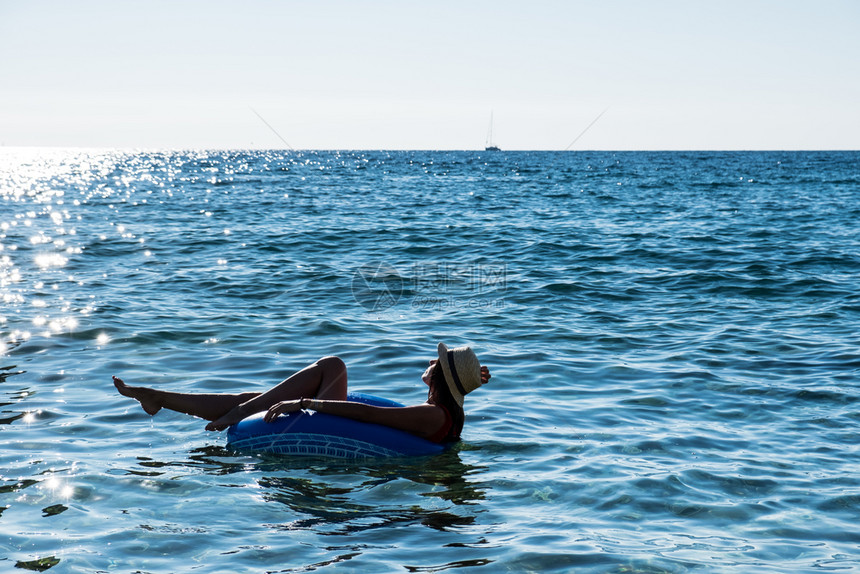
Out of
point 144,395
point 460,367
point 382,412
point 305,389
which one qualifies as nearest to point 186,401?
point 144,395

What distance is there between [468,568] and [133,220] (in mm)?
24585

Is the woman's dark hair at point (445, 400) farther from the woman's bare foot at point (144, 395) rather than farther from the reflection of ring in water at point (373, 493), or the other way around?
the woman's bare foot at point (144, 395)

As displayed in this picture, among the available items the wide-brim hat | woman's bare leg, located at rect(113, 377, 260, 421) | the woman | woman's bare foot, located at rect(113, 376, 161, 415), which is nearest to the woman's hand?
the woman

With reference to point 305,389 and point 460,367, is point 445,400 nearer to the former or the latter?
point 460,367

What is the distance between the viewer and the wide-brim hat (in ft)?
21.1

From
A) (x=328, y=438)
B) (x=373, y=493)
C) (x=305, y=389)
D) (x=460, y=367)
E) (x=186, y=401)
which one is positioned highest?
(x=460, y=367)

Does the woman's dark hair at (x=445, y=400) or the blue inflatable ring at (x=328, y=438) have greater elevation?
the woman's dark hair at (x=445, y=400)

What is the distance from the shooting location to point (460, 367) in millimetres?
6441

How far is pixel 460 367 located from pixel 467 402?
2048 millimetres

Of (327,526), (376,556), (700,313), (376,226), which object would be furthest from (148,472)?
(376,226)

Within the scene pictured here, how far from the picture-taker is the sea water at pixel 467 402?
501cm

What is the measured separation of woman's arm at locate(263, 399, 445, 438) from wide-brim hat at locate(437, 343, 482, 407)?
31 cm

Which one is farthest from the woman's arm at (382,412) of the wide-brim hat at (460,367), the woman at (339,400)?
the wide-brim hat at (460,367)

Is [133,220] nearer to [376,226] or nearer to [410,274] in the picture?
[376,226]
